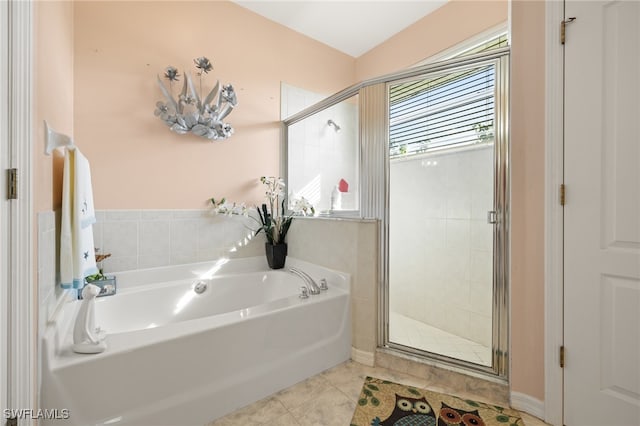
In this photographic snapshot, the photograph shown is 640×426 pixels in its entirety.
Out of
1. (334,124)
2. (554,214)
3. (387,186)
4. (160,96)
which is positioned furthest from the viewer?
(334,124)

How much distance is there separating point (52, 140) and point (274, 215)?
1.61 meters

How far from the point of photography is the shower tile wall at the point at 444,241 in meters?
1.85

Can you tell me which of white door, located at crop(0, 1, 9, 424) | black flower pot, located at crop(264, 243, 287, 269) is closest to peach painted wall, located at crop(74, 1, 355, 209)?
black flower pot, located at crop(264, 243, 287, 269)

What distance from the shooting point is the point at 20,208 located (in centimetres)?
89

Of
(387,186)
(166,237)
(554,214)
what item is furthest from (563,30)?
(166,237)

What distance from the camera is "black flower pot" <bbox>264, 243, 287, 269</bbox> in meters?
2.44

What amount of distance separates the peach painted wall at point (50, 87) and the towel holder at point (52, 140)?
1.4 inches

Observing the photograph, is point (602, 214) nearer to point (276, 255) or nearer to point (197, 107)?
point (276, 255)

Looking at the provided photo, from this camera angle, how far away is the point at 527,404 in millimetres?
1359

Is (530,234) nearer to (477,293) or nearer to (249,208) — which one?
(477,293)

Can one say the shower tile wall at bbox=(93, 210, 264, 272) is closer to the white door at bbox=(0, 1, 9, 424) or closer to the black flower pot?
the black flower pot

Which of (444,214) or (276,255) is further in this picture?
(276,255)

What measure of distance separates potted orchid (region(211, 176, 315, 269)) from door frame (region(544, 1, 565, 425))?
1.58 metres

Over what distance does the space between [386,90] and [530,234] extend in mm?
1175
